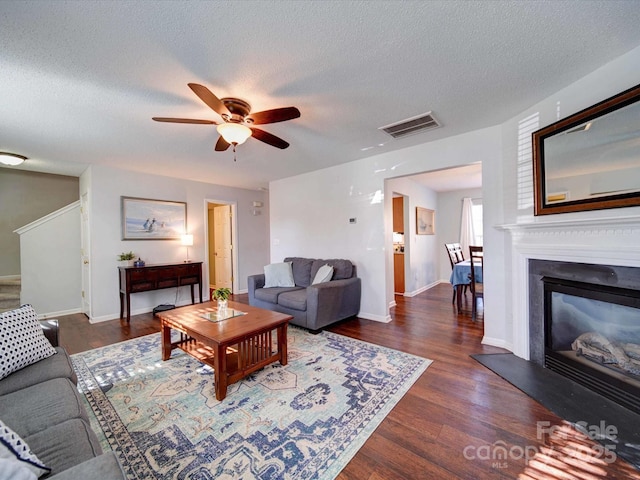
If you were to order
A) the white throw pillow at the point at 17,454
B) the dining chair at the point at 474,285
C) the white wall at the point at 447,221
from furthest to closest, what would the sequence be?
the white wall at the point at 447,221 < the dining chair at the point at 474,285 < the white throw pillow at the point at 17,454

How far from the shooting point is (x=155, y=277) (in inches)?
167

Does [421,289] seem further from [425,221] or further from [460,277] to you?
[460,277]

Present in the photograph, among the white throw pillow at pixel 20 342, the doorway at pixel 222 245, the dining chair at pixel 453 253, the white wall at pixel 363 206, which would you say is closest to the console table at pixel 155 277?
the doorway at pixel 222 245

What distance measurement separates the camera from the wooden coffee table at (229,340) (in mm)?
2004

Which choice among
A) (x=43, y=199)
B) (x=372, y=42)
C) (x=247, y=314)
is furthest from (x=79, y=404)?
(x=43, y=199)

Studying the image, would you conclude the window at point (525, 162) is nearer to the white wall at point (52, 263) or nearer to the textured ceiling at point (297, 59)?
the textured ceiling at point (297, 59)

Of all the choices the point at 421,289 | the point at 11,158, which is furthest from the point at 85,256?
the point at 421,289

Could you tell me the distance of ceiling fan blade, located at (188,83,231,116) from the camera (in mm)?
1656

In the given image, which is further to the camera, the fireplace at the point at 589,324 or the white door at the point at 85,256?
the white door at the point at 85,256

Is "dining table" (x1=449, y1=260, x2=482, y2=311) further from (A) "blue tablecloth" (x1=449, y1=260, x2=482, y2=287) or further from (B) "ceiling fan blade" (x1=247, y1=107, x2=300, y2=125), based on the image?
(B) "ceiling fan blade" (x1=247, y1=107, x2=300, y2=125)

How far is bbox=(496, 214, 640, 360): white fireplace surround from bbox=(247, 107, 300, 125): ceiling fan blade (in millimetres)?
2310

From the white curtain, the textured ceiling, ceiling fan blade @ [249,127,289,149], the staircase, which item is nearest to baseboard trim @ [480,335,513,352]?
the textured ceiling

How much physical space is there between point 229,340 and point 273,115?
5.84 ft

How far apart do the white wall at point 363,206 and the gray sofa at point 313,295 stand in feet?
0.91
